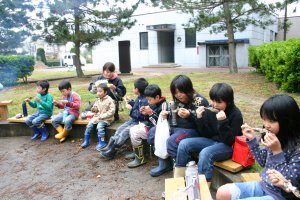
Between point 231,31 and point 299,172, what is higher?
point 231,31

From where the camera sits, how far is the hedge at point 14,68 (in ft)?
45.7

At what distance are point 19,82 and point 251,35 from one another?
16922 mm

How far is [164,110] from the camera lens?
144 inches

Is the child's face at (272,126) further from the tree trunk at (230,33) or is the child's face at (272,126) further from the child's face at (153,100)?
the tree trunk at (230,33)

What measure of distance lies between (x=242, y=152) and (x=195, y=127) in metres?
0.68

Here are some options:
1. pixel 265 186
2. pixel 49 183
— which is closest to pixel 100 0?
pixel 49 183

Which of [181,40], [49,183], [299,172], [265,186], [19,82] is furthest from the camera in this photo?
[181,40]

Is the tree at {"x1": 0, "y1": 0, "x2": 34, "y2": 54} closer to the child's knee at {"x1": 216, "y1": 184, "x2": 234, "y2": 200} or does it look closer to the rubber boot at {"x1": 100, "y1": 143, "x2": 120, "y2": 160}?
the rubber boot at {"x1": 100, "y1": 143, "x2": 120, "y2": 160}

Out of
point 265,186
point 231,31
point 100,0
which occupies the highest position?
point 100,0

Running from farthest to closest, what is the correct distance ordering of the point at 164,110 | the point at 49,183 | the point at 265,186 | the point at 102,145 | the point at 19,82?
the point at 19,82, the point at 102,145, the point at 49,183, the point at 164,110, the point at 265,186

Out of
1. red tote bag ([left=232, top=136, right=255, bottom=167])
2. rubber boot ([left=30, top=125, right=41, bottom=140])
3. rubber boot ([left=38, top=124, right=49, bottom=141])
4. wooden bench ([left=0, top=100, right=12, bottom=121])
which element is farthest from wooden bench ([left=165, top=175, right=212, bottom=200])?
wooden bench ([left=0, top=100, right=12, bottom=121])

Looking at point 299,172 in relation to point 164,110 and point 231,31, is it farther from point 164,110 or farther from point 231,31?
point 231,31

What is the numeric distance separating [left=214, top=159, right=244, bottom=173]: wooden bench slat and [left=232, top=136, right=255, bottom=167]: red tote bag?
47 millimetres

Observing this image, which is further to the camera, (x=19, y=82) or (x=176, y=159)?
(x=19, y=82)
